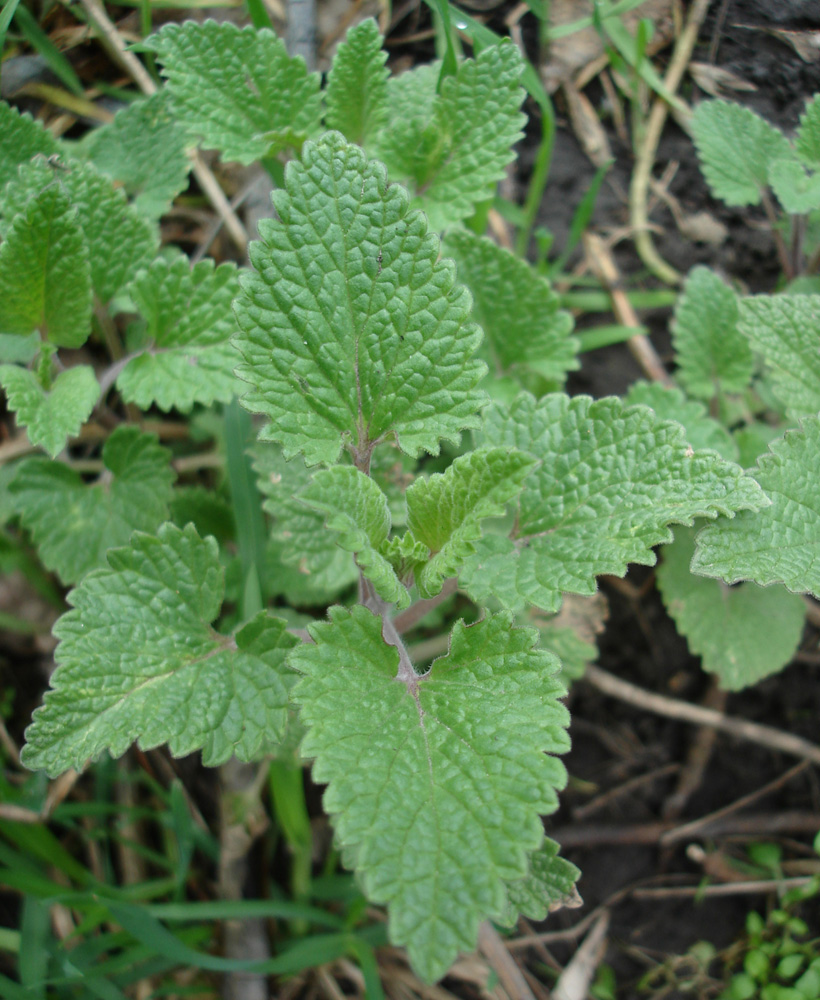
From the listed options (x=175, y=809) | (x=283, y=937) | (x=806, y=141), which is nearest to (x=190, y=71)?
(x=806, y=141)

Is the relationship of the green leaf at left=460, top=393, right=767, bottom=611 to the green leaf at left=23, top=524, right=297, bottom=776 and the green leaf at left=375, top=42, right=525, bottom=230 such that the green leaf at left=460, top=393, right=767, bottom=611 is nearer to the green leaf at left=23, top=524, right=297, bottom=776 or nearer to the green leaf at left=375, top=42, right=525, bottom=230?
the green leaf at left=23, top=524, right=297, bottom=776

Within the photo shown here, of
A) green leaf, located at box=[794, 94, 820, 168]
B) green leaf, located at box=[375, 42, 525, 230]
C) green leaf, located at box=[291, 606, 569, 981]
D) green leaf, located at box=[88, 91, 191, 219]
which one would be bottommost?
green leaf, located at box=[291, 606, 569, 981]

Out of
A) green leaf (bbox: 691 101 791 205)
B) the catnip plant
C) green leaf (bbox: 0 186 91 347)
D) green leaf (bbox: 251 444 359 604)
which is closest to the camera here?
the catnip plant

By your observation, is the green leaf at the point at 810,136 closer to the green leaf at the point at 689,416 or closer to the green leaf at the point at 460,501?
the green leaf at the point at 689,416

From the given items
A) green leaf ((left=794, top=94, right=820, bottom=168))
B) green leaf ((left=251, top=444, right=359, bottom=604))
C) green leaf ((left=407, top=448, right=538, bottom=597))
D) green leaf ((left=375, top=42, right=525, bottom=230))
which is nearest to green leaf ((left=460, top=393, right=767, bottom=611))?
green leaf ((left=407, top=448, right=538, bottom=597))

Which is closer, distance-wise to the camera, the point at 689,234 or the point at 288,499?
the point at 288,499

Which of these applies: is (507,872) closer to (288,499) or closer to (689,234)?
(288,499)
